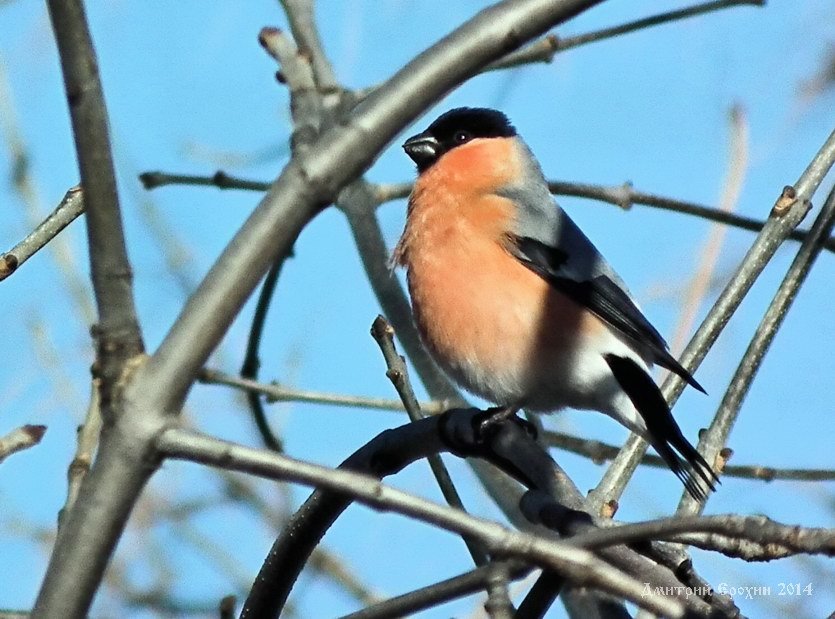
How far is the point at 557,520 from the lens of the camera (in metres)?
1.72

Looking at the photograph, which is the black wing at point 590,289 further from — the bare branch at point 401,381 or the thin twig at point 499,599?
the thin twig at point 499,599

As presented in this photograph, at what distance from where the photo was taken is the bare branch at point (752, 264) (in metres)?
2.61

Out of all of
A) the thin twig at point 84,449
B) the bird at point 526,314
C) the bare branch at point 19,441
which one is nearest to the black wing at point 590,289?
the bird at point 526,314

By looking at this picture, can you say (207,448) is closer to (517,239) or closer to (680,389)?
(680,389)

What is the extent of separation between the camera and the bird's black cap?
4332mm

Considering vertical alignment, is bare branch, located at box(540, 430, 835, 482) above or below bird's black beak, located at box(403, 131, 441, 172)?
below

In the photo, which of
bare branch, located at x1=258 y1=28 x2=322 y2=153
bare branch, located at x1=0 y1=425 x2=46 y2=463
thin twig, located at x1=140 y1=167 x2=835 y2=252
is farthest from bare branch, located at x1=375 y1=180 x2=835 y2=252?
bare branch, located at x1=0 y1=425 x2=46 y2=463

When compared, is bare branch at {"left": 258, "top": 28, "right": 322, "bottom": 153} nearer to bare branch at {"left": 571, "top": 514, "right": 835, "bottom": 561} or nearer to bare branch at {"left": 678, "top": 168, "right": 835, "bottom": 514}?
bare branch at {"left": 678, "top": 168, "right": 835, "bottom": 514}

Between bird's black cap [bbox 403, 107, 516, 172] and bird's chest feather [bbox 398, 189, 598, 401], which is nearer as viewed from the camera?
bird's chest feather [bbox 398, 189, 598, 401]

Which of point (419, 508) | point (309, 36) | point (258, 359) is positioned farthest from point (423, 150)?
point (419, 508)

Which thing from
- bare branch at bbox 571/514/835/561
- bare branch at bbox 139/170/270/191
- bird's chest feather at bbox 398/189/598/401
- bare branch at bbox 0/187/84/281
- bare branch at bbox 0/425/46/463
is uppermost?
bare branch at bbox 139/170/270/191

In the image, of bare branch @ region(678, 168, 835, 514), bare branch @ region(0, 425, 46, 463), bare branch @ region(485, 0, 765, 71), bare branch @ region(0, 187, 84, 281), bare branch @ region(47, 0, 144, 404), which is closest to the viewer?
bare branch @ region(47, 0, 144, 404)

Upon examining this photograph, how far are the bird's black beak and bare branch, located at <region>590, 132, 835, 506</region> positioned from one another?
1.80 m

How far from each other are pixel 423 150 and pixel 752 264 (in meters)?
1.91
